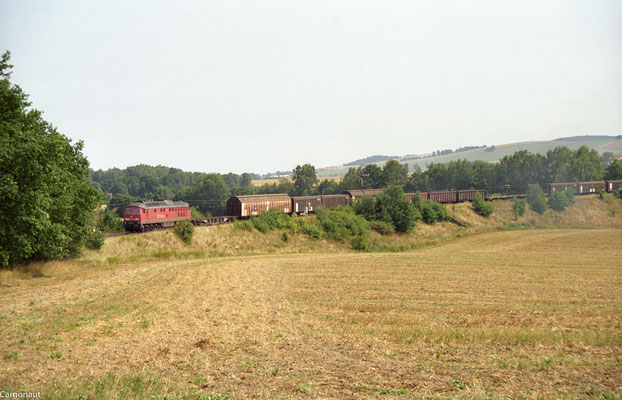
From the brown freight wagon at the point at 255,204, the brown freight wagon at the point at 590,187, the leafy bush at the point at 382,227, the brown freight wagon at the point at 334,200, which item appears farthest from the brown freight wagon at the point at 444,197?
the brown freight wagon at the point at 255,204

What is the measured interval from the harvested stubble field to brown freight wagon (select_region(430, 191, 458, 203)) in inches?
1869

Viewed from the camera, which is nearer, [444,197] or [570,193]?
[444,197]

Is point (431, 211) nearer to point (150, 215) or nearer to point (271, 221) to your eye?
point (271, 221)

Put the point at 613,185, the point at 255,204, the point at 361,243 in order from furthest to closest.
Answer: the point at 613,185, the point at 255,204, the point at 361,243

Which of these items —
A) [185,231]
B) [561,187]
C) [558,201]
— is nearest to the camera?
[185,231]

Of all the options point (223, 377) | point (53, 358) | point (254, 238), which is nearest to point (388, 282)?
point (223, 377)

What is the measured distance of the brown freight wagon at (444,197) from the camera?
79750 mm

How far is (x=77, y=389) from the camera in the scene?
1042 centimetres

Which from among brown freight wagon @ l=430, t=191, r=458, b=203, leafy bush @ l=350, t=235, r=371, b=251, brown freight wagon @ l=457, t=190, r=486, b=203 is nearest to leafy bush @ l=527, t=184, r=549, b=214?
brown freight wagon @ l=457, t=190, r=486, b=203

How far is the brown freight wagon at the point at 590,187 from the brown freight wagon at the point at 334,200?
206ft

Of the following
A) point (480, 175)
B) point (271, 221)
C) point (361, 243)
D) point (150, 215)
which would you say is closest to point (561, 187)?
point (480, 175)

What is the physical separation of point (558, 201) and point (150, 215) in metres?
85.2

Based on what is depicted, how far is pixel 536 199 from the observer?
8744cm

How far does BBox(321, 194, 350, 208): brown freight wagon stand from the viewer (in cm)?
6506
